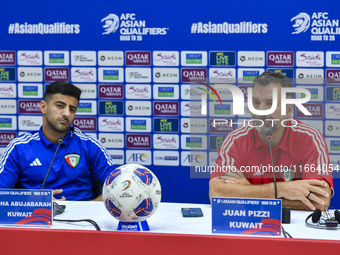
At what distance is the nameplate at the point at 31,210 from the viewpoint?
40.3 inches

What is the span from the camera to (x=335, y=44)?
2.31 meters

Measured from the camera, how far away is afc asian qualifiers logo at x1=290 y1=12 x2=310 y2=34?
2312 mm

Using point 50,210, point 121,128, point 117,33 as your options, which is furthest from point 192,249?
point 117,33

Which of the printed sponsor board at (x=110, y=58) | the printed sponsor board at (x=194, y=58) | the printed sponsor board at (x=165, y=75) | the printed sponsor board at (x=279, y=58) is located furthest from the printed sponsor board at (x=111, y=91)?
the printed sponsor board at (x=279, y=58)

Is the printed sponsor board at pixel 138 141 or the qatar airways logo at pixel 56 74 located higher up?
the qatar airways logo at pixel 56 74

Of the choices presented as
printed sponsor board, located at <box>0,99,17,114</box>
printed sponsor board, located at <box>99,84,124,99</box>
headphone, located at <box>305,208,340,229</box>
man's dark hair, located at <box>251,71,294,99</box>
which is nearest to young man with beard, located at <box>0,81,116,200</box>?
printed sponsor board, located at <box>99,84,124,99</box>

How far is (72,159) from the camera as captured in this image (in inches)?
72.0

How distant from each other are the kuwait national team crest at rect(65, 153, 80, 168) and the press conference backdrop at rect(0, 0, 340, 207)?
0.70 meters

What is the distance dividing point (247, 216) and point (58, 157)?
1.23 meters

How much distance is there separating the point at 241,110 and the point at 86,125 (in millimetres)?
1517

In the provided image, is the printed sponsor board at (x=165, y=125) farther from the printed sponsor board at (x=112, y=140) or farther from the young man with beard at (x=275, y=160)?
the young man with beard at (x=275, y=160)

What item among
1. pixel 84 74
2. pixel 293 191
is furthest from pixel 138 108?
pixel 293 191

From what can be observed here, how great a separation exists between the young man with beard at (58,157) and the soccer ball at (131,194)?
0.86m

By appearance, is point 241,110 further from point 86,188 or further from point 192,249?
point 86,188
